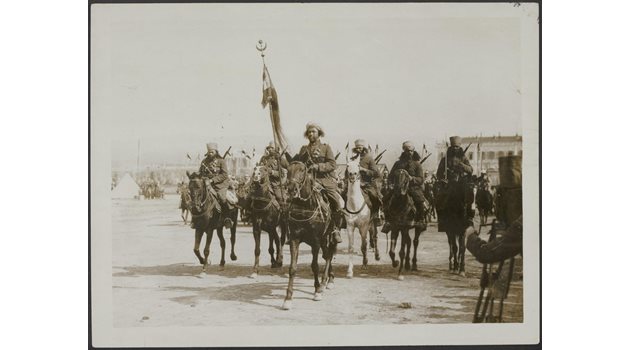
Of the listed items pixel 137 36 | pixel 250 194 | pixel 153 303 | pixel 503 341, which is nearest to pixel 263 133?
pixel 250 194

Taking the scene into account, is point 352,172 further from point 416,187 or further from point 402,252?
point 402,252

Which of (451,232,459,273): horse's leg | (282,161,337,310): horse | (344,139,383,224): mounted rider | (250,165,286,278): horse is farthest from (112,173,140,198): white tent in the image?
(451,232,459,273): horse's leg

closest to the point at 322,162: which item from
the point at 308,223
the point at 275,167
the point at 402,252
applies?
the point at 275,167

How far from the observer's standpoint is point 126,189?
180 inches

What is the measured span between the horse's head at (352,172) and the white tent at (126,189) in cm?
149

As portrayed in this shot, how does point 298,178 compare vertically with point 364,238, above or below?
above

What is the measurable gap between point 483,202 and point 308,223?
1.26 metres

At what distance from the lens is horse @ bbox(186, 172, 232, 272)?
4629mm

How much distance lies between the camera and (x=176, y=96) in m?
4.61

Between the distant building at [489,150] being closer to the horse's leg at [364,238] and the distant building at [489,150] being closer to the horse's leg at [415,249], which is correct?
the horse's leg at [415,249]

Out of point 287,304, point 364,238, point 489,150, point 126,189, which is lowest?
point 287,304

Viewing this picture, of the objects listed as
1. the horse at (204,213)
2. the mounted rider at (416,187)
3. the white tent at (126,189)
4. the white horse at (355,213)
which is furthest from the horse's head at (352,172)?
the white tent at (126,189)

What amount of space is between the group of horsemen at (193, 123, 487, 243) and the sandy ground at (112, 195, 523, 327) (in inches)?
10.1

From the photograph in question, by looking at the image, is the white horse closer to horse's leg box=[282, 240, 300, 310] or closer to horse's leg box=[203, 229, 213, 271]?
horse's leg box=[282, 240, 300, 310]
